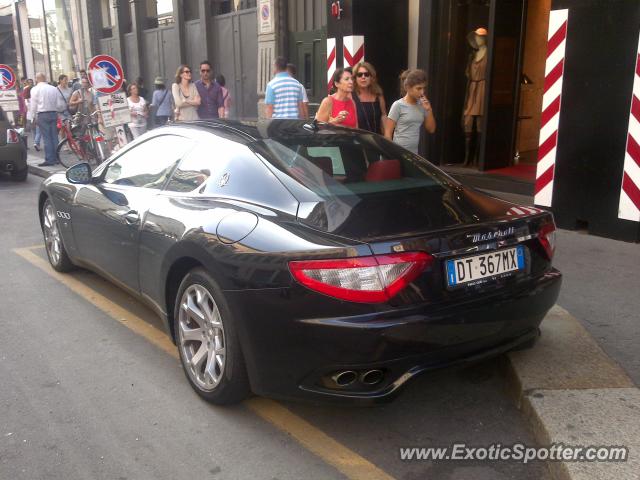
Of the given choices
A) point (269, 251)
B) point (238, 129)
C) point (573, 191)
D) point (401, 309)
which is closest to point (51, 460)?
point (269, 251)

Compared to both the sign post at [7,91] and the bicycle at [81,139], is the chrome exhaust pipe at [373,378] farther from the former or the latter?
the sign post at [7,91]

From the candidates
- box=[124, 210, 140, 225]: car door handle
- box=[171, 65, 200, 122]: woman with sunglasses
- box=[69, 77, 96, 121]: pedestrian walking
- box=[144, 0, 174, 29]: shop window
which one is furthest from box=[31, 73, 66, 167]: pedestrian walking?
box=[124, 210, 140, 225]: car door handle

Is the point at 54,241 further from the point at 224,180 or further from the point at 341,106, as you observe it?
the point at 341,106

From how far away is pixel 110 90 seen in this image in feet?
34.3

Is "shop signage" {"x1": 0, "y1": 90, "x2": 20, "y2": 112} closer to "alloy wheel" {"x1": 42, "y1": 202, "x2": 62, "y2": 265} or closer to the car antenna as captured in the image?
"alloy wheel" {"x1": 42, "y1": 202, "x2": 62, "y2": 265}

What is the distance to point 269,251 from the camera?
9.62 feet

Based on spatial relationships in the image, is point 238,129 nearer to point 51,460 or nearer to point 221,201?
point 221,201

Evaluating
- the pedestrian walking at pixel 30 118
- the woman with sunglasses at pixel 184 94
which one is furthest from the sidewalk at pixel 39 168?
the woman with sunglasses at pixel 184 94

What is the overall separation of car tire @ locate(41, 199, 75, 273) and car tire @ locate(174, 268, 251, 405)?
2498 mm

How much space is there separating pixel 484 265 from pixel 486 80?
21.3 ft

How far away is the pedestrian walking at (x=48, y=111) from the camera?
42.2 ft

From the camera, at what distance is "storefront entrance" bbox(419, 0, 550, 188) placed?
8.92 metres

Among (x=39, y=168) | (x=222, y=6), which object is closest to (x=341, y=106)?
(x=39, y=168)

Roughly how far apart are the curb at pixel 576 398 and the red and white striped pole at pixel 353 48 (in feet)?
22.3
